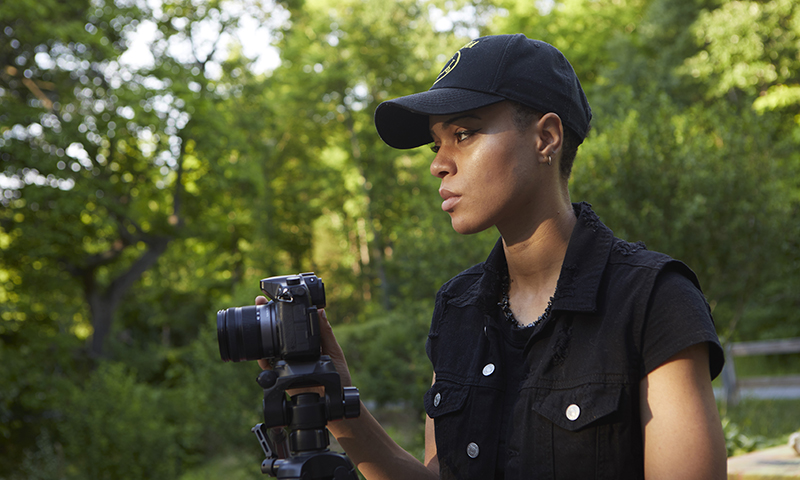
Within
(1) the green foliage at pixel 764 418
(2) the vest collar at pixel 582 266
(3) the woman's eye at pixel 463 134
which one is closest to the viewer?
(2) the vest collar at pixel 582 266

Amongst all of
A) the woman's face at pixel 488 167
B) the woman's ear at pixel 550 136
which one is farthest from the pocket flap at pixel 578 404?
the woman's ear at pixel 550 136

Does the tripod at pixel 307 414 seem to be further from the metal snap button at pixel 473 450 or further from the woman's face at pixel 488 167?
the woman's face at pixel 488 167

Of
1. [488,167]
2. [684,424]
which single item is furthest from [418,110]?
[684,424]

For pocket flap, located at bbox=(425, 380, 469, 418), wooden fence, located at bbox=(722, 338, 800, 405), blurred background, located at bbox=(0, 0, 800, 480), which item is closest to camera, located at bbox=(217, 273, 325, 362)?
pocket flap, located at bbox=(425, 380, 469, 418)

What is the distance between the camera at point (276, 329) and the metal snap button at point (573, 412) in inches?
24.6

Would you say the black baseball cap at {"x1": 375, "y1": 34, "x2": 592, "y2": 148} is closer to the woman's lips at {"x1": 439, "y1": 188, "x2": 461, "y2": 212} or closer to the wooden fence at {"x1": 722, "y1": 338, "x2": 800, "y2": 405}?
the woman's lips at {"x1": 439, "y1": 188, "x2": 461, "y2": 212}

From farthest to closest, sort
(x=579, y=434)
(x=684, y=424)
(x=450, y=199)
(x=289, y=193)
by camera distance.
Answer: (x=289, y=193) < (x=450, y=199) < (x=579, y=434) < (x=684, y=424)

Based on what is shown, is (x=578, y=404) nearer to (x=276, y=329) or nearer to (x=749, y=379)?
(x=276, y=329)

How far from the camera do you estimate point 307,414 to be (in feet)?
5.34

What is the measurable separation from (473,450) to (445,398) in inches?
7.0

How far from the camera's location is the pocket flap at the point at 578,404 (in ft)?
4.62

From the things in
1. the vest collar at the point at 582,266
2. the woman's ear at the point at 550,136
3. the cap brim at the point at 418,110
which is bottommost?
the vest collar at the point at 582,266

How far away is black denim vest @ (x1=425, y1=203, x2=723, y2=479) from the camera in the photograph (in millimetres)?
1403

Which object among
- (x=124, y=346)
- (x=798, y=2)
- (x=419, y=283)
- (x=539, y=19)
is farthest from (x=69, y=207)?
(x=798, y=2)
